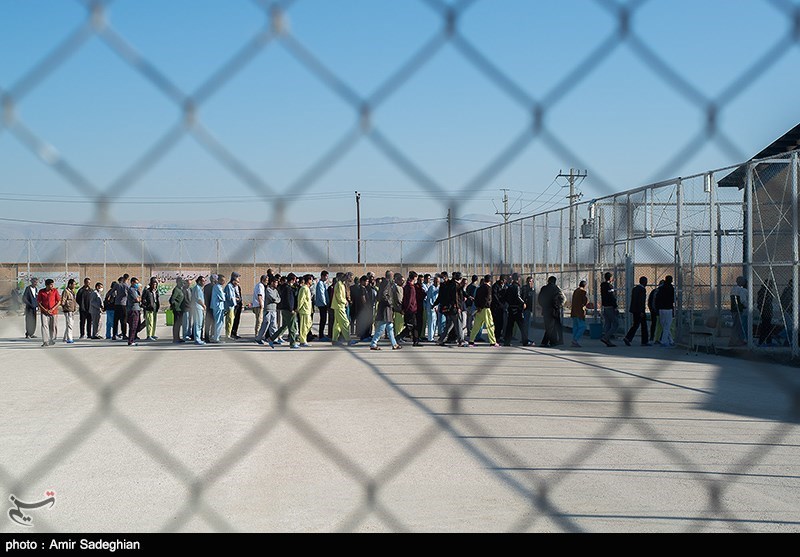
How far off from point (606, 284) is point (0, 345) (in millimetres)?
13732

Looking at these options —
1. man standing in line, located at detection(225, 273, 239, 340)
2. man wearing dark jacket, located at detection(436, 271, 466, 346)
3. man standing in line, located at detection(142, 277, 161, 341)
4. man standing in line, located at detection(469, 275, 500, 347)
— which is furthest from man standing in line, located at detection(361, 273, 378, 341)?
man standing in line, located at detection(142, 277, 161, 341)

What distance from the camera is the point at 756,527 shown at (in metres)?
4.56

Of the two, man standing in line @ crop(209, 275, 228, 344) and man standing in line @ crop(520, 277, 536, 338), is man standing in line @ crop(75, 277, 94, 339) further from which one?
man standing in line @ crop(520, 277, 536, 338)

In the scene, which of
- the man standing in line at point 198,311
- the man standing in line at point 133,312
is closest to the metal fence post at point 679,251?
the man standing in line at point 198,311

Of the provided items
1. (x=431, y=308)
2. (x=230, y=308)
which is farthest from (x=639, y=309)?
(x=230, y=308)

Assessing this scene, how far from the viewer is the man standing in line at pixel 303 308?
16.6m

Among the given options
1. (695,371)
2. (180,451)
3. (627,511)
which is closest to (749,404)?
(695,371)

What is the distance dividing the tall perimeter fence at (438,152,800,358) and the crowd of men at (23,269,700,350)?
763 millimetres

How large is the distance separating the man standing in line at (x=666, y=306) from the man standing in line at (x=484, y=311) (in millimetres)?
3605

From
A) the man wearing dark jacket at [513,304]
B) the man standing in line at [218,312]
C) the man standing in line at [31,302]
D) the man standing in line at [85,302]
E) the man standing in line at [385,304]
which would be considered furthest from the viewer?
the man standing in line at [85,302]

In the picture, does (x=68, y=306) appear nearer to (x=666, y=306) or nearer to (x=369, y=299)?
(x=369, y=299)

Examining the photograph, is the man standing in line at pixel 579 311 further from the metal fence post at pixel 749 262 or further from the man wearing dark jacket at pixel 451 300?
the metal fence post at pixel 749 262

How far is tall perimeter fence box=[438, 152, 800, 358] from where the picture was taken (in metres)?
15.6
